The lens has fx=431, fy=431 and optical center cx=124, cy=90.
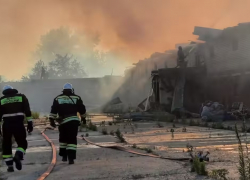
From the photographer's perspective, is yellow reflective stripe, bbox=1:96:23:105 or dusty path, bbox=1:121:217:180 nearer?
dusty path, bbox=1:121:217:180

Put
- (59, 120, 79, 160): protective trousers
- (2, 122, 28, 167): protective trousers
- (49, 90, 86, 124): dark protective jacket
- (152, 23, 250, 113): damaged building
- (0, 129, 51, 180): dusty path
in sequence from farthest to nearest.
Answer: (152, 23, 250, 113): damaged building, (49, 90, 86, 124): dark protective jacket, (59, 120, 79, 160): protective trousers, (2, 122, 28, 167): protective trousers, (0, 129, 51, 180): dusty path

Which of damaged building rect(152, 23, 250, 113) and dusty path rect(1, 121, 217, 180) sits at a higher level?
damaged building rect(152, 23, 250, 113)

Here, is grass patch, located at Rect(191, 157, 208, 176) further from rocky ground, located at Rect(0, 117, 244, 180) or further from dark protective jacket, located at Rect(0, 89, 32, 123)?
dark protective jacket, located at Rect(0, 89, 32, 123)

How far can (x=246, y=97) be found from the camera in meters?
24.3

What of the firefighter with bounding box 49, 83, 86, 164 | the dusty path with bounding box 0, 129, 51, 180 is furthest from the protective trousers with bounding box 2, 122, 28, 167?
the firefighter with bounding box 49, 83, 86, 164

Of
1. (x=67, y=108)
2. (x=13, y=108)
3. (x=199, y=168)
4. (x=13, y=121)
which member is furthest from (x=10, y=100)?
(x=199, y=168)

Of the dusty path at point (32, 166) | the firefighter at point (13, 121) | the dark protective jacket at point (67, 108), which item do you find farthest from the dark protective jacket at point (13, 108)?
the dusty path at point (32, 166)

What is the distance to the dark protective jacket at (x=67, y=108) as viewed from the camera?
8812 millimetres

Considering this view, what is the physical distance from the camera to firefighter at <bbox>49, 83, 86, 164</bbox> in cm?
873

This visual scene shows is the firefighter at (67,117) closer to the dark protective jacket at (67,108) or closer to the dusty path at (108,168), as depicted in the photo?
the dark protective jacket at (67,108)

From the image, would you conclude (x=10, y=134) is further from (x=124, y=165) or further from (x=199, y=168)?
(x=199, y=168)

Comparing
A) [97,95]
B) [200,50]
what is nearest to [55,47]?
[97,95]

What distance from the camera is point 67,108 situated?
884 cm

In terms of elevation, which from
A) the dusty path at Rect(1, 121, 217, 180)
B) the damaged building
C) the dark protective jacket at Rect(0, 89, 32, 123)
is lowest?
the dusty path at Rect(1, 121, 217, 180)
